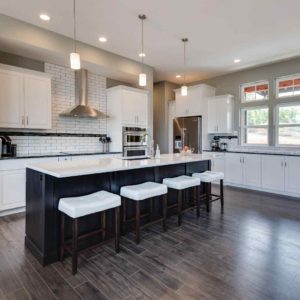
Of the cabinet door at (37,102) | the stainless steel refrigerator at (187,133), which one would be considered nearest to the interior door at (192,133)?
the stainless steel refrigerator at (187,133)

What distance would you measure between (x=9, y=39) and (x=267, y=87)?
218 inches

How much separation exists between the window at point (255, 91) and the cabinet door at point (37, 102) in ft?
15.9

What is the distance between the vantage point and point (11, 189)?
3482mm

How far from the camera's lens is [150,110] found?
5609 millimetres

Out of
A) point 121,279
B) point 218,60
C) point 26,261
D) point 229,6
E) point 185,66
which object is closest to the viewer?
point 121,279

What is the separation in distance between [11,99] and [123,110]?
221cm

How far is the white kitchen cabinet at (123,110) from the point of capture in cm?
505

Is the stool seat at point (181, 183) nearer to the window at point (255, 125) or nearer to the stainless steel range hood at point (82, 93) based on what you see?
the stainless steel range hood at point (82, 93)

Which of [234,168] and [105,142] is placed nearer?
[105,142]

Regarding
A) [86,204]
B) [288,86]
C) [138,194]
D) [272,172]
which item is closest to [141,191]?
[138,194]

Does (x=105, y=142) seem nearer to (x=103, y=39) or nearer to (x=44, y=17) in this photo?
(x=103, y=39)

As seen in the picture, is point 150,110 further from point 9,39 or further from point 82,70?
point 9,39

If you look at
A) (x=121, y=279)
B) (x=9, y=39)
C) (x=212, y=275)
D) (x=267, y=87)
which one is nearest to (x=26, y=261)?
(x=121, y=279)

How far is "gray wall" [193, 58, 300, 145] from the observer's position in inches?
200
